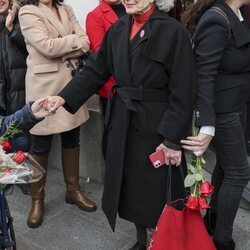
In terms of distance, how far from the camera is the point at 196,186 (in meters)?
2.49

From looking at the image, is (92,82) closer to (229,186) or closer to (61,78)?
(61,78)

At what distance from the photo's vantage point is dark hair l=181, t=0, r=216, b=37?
102 inches

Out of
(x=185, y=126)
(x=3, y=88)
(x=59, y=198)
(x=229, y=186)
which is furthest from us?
(x=59, y=198)

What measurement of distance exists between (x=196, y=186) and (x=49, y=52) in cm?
156

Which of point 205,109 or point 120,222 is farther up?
point 205,109

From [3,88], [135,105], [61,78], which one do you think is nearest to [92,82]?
[135,105]

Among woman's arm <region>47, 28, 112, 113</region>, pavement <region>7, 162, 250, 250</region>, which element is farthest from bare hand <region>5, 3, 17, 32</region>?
pavement <region>7, 162, 250, 250</region>

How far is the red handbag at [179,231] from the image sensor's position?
7.80ft

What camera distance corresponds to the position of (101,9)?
11.7 ft

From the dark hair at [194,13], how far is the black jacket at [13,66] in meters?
1.50

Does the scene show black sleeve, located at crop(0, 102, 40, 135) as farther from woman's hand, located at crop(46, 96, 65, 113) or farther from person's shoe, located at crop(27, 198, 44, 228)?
person's shoe, located at crop(27, 198, 44, 228)

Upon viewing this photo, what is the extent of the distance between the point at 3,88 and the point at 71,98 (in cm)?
134

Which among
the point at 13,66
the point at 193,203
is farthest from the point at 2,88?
the point at 193,203

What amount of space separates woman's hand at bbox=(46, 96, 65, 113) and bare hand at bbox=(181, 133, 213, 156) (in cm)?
81
